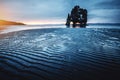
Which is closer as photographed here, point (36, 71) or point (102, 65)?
point (36, 71)

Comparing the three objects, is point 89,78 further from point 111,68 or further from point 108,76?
point 111,68

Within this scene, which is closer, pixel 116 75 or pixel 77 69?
pixel 116 75

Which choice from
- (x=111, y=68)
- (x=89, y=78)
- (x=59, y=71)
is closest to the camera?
(x=89, y=78)

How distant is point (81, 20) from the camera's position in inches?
2726

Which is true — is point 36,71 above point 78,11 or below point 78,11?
below

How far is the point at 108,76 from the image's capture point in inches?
186

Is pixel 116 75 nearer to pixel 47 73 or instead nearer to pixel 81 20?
pixel 47 73

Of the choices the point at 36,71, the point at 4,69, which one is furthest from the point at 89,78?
the point at 4,69

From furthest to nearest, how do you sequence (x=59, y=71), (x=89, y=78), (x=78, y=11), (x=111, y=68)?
(x=78, y=11)
(x=111, y=68)
(x=59, y=71)
(x=89, y=78)

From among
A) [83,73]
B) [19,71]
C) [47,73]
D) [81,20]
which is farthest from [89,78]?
[81,20]

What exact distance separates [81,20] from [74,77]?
66.7 meters

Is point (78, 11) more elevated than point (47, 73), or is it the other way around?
point (78, 11)

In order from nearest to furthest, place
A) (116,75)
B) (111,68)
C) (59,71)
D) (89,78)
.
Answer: (89,78), (116,75), (59,71), (111,68)

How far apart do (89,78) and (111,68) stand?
1.66 m
